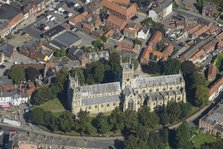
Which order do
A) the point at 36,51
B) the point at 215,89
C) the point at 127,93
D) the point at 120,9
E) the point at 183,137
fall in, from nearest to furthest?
the point at 183,137, the point at 127,93, the point at 215,89, the point at 36,51, the point at 120,9

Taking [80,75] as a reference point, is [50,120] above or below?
below

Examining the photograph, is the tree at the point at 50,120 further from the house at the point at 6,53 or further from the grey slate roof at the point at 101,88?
the house at the point at 6,53

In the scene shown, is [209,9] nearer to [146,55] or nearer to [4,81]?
[146,55]

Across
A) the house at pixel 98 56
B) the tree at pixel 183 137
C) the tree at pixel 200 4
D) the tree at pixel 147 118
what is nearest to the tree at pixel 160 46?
the house at pixel 98 56

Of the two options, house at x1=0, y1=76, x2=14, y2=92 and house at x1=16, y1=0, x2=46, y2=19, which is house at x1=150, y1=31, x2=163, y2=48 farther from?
house at x1=0, y1=76, x2=14, y2=92

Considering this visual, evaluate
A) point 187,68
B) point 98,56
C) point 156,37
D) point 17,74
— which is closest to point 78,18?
point 98,56
